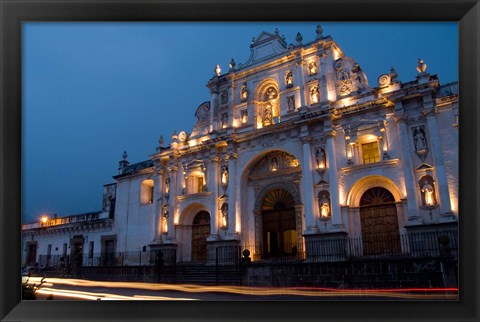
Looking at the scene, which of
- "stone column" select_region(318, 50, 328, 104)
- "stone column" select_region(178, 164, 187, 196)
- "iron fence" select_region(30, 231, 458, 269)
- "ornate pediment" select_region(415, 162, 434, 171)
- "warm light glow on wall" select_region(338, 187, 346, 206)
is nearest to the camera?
"iron fence" select_region(30, 231, 458, 269)

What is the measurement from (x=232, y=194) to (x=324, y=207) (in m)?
5.74

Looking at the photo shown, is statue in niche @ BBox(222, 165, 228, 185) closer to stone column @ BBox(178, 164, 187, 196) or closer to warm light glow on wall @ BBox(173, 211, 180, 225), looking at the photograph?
stone column @ BBox(178, 164, 187, 196)

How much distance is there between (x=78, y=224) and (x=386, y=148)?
988 inches

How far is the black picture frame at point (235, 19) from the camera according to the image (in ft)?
17.1

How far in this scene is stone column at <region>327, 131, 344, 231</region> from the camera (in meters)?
17.3

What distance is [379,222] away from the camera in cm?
1711

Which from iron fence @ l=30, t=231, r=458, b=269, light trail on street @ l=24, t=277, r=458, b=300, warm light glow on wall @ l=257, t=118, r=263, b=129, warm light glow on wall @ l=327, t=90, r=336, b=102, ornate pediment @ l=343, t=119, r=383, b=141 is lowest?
light trail on street @ l=24, t=277, r=458, b=300

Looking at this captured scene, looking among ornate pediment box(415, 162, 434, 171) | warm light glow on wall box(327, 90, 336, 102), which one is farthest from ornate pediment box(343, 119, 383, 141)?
ornate pediment box(415, 162, 434, 171)

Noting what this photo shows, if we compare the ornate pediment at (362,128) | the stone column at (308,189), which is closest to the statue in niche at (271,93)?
the stone column at (308,189)

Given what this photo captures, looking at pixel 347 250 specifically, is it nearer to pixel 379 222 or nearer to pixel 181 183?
pixel 379 222

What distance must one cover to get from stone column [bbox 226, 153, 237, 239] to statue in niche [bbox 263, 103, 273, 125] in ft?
9.11

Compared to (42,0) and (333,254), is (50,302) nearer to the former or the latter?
(42,0)

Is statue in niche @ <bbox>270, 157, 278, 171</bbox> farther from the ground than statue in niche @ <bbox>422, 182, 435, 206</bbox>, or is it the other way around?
statue in niche @ <bbox>270, 157, 278, 171</bbox>

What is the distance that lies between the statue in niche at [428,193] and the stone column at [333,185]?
3.76 meters
